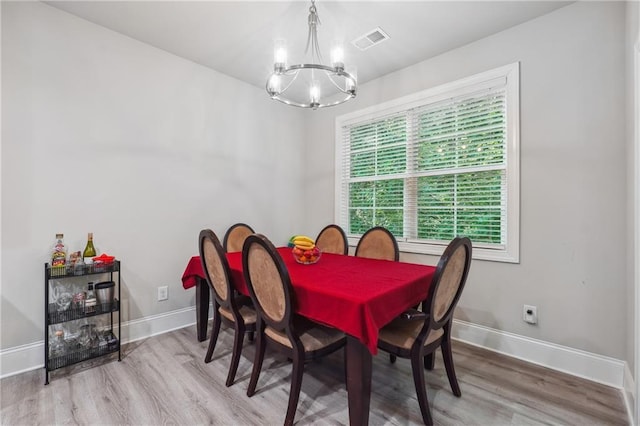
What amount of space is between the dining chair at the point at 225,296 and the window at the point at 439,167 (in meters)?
1.80

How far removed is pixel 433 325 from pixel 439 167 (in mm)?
1779

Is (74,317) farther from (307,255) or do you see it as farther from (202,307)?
(307,255)

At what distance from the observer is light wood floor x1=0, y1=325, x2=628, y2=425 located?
1.62 m

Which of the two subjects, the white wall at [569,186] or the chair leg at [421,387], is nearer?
the chair leg at [421,387]

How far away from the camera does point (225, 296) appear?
201 centimetres

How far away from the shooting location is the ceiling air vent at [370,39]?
2492 millimetres

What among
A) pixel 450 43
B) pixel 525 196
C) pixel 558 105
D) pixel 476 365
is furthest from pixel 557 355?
pixel 450 43

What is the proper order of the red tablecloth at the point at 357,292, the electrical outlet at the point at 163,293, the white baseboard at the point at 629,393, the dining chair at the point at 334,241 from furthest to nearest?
the dining chair at the point at 334,241
the electrical outlet at the point at 163,293
the white baseboard at the point at 629,393
the red tablecloth at the point at 357,292

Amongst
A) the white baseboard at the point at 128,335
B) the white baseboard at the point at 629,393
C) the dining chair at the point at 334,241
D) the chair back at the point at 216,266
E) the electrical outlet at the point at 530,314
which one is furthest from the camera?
the dining chair at the point at 334,241

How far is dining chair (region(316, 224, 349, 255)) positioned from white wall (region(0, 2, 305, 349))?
93 cm

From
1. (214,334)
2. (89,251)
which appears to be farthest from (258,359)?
(89,251)

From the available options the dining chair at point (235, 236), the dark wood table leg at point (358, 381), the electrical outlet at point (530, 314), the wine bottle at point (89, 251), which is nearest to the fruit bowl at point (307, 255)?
the dark wood table leg at point (358, 381)

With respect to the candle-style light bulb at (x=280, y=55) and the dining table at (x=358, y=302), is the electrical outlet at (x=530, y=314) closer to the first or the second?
the dining table at (x=358, y=302)

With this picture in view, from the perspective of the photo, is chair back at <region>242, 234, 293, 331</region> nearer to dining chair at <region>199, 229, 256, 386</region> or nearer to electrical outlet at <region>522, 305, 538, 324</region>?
dining chair at <region>199, 229, 256, 386</region>
